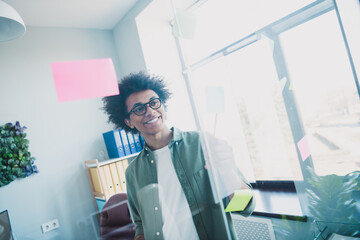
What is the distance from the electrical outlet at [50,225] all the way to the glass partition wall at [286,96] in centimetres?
48

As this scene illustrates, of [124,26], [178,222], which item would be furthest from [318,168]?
[124,26]

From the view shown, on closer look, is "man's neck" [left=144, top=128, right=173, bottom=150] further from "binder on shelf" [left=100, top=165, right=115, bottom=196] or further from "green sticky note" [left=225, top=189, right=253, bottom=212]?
"green sticky note" [left=225, top=189, right=253, bottom=212]

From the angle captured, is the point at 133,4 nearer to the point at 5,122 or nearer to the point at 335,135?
the point at 5,122

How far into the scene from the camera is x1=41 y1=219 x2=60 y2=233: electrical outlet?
581mm

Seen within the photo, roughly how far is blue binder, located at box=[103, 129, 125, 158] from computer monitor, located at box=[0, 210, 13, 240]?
300 mm

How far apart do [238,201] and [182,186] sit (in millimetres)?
208

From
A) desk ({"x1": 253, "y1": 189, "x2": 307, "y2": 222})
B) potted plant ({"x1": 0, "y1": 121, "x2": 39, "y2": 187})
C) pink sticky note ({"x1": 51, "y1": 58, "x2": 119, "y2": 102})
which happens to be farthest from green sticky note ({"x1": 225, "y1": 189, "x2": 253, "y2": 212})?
potted plant ({"x1": 0, "y1": 121, "x2": 39, "y2": 187})

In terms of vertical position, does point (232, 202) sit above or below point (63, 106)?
below

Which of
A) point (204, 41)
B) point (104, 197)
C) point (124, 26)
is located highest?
point (124, 26)

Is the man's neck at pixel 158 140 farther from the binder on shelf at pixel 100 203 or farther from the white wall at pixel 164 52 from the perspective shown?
the binder on shelf at pixel 100 203

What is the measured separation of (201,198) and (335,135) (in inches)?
19.2

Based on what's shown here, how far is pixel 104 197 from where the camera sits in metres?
0.65

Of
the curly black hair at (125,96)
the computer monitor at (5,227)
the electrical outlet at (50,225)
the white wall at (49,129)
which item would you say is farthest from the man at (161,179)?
the computer monitor at (5,227)

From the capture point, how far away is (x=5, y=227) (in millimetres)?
540
